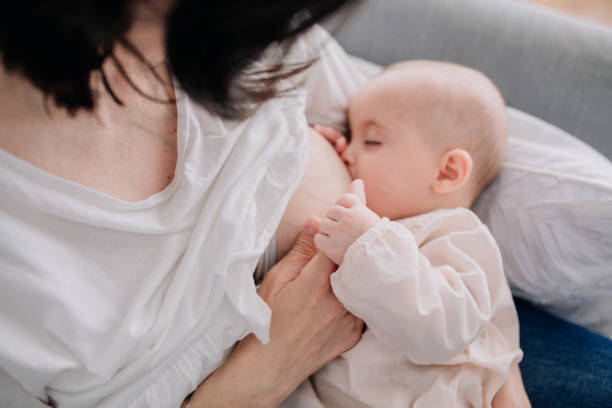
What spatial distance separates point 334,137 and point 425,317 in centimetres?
50

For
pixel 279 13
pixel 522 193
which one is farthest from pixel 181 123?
pixel 522 193

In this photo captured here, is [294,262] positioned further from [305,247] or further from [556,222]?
[556,222]

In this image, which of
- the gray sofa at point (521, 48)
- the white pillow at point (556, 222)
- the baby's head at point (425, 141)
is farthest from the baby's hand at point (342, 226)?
the gray sofa at point (521, 48)

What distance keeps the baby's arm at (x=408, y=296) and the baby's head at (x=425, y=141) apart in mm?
218

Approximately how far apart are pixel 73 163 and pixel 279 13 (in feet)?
1.19

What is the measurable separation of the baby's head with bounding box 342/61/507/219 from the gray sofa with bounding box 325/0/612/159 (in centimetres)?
28

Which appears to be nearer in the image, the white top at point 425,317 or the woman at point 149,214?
the woman at point 149,214

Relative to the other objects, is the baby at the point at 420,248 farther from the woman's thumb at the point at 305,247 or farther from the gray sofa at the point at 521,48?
the gray sofa at the point at 521,48

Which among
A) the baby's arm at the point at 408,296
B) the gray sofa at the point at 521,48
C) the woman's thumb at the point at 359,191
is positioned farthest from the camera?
the gray sofa at the point at 521,48

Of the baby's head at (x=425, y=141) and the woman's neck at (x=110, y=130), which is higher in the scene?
the woman's neck at (x=110, y=130)

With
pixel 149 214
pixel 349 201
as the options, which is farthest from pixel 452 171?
pixel 149 214

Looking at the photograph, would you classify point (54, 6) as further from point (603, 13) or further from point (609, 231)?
point (603, 13)

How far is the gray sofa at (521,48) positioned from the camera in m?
1.12

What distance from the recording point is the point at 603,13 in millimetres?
2176
